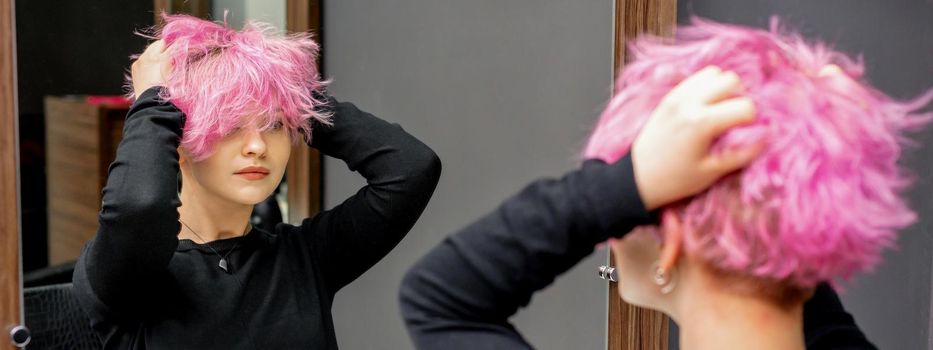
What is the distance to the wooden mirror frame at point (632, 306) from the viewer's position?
1.55 meters

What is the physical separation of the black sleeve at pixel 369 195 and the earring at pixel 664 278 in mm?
558

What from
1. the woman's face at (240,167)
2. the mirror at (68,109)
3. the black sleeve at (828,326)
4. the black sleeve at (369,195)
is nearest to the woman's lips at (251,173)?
the woman's face at (240,167)

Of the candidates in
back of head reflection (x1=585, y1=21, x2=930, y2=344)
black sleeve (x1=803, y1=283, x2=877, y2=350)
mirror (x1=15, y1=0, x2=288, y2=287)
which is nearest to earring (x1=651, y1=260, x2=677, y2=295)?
back of head reflection (x1=585, y1=21, x2=930, y2=344)

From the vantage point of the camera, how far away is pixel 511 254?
602mm

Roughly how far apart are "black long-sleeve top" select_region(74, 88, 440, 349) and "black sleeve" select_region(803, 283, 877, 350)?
568 millimetres

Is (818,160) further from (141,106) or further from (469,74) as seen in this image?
(469,74)

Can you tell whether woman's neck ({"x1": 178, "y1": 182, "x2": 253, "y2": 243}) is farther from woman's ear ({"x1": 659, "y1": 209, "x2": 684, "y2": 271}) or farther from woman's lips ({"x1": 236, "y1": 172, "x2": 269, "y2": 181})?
woman's ear ({"x1": 659, "y1": 209, "x2": 684, "y2": 271})

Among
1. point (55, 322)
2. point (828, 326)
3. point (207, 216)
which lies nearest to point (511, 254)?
point (828, 326)

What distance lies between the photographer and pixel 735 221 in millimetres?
618

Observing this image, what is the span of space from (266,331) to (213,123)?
25cm

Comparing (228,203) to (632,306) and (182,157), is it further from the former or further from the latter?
(632,306)

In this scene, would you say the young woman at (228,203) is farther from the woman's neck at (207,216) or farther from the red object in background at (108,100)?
the red object in background at (108,100)

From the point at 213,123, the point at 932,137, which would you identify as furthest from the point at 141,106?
the point at 932,137

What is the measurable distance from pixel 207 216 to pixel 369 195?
20 centimetres
